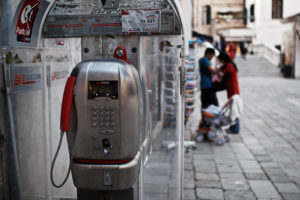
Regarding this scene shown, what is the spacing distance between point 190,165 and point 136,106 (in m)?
3.09

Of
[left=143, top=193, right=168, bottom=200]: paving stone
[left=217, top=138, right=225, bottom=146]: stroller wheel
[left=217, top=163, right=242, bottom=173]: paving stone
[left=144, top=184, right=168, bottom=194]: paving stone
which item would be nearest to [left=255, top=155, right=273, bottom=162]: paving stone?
[left=217, top=163, right=242, bottom=173]: paving stone

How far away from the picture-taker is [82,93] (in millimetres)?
2352

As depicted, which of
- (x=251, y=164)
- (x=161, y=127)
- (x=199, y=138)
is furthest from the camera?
(x=199, y=138)

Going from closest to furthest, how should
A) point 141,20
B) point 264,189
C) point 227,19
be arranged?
point 141,20 → point 264,189 → point 227,19

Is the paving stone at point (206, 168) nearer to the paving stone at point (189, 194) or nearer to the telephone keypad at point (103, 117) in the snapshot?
the paving stone at point (189, 194)

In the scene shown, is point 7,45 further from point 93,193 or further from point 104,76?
point 93,193

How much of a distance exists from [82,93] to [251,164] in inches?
144

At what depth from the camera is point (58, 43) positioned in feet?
10.9

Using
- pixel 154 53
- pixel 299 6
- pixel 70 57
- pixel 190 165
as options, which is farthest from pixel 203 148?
pixel 299 6

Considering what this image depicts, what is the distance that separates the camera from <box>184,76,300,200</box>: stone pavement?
14.1 feet

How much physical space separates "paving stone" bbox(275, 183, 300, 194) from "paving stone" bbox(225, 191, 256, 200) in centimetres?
40

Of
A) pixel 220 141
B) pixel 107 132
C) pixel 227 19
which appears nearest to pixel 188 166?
pixel 220 141

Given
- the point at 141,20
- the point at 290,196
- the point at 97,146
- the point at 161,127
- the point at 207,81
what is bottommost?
the point at 290,196

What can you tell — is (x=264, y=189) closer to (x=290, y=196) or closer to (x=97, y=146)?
(x=290, y=196)
